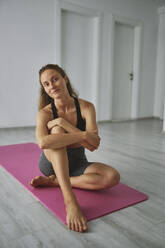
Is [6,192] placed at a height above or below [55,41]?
below

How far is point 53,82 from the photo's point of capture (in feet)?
4.95

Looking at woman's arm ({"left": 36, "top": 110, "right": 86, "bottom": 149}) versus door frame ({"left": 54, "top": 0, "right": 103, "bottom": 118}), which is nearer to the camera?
woman's arm ({"left": 36, "top": 110, "right": 86, "bottom": 149})

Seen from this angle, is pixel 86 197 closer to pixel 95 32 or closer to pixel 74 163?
pixel 74 163

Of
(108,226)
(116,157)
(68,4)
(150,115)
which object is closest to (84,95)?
(68,4)

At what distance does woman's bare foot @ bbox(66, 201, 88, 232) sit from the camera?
1.27 m

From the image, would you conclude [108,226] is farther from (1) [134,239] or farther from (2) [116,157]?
(2) [116,157]

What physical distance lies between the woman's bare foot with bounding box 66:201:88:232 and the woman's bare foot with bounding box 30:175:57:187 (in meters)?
0.40

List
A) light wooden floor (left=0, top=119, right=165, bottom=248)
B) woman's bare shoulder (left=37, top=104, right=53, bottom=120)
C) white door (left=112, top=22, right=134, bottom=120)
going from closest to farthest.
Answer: light wooden floor (left=0, top=119, right=165, bottom=248) → woman's bare shoulder (left=37, top=104, right=53, bottom=120) → white door (left=112, top=22, right=134, bottom=120)

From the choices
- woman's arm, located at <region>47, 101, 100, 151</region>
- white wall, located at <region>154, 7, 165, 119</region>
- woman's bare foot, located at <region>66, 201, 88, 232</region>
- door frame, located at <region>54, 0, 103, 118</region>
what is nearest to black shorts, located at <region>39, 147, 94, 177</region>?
woman's arm, located at <region>47, 101, 100, 151</region>

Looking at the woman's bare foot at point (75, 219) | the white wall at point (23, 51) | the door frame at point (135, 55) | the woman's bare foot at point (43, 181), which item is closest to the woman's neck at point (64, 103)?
the woman's bare foot at point (43, 181)

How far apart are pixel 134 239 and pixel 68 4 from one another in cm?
424

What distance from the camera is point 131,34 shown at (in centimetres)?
555

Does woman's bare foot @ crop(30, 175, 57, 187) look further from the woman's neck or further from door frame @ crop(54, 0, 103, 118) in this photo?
door frame @ crop(54, 0, 103, 118)

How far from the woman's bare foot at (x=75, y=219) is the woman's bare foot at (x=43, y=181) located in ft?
1.33
